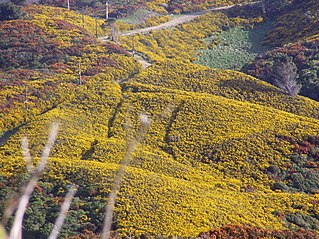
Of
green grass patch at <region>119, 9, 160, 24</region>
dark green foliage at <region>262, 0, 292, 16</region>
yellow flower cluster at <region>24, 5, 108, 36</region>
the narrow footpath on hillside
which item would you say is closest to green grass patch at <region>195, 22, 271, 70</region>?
dark green foliage at <region>262, 0, 292, 16</region>

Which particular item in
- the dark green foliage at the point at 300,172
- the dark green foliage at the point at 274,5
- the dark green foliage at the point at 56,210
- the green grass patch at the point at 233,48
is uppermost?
the dark green foliage at the point at 274,5

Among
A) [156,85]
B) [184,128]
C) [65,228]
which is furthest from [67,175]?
[156,85]

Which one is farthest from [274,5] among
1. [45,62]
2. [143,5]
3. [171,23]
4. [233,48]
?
[45,62]

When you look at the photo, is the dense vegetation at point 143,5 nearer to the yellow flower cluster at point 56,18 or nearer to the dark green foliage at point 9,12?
the yellow flower cluster at point 56,18

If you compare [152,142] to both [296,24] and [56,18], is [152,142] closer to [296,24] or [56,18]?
[56,18]

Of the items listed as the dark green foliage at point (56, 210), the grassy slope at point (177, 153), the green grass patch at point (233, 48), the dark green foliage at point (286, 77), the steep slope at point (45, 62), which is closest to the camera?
the dark green foliage at point (56, 210)

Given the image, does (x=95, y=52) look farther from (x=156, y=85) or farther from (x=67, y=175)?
(x=67, y=175)

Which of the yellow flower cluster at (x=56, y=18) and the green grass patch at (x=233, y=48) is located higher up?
the yellow flower cluster at (x=56, y=18)

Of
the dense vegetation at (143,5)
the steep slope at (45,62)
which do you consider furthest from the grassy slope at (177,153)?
the dense vegetation at (143,5)
